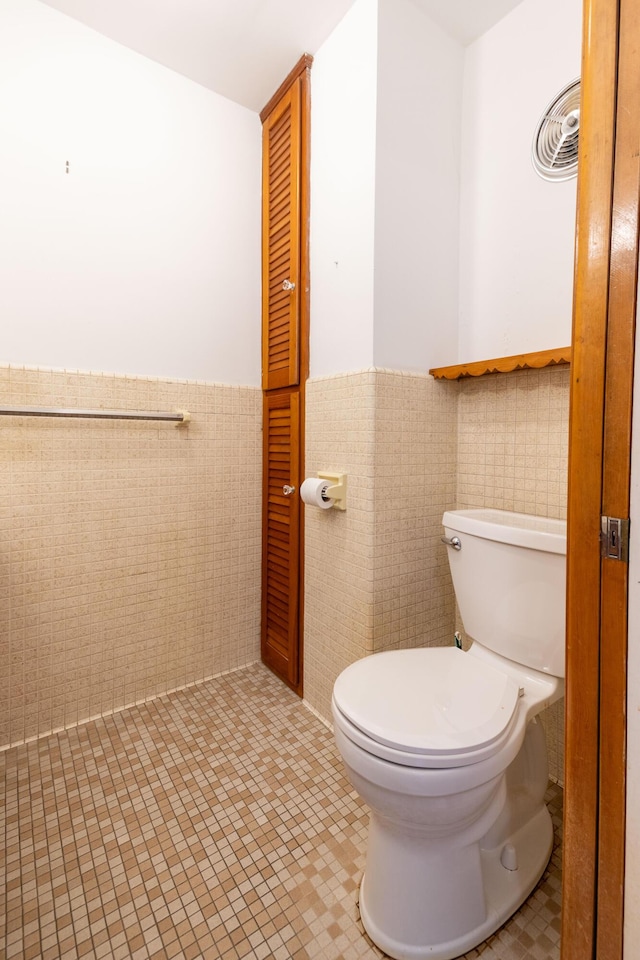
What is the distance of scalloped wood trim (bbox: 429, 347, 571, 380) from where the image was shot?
116cm

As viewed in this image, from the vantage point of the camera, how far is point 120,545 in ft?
5.31

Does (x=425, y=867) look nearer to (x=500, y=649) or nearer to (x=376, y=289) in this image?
(x=500, y=649)

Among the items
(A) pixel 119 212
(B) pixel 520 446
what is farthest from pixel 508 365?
(A) pixel 119 212

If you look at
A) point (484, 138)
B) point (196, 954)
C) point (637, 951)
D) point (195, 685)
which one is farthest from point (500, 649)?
point (484, 138)

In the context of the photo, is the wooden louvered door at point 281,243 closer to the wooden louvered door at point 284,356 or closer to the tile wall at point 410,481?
the wooden louvered door at point 284,356

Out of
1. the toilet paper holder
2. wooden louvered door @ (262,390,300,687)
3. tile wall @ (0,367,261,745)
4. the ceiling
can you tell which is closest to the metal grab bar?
tile wall @ (0,367,261,745)

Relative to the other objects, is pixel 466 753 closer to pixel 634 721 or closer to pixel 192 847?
pixel 634 721

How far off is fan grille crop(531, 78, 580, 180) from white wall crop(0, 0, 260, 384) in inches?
42.7

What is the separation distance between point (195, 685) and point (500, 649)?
1.24m

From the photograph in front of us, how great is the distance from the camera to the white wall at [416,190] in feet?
4.38

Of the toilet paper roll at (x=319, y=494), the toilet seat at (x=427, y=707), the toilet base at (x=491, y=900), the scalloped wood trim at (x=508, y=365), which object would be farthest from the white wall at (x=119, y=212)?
the toilet base at (x=491, y=900)

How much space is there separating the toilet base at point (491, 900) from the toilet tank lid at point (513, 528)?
69cm

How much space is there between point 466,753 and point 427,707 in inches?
4.8

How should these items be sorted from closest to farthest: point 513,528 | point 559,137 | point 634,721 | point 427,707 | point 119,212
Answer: point 634,721, point 427,707, point 513,528, point 559,137, point 119,212
